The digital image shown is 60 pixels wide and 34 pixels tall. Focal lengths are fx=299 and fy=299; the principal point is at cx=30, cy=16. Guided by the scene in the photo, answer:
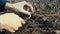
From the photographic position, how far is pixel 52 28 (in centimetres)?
435

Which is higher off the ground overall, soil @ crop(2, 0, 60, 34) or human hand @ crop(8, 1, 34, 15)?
human hand @ crop(8, 1, 34, 15)

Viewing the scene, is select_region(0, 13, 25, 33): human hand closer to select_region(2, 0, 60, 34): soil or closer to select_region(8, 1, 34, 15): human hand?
select_region(2, 0, 60, 34): soil

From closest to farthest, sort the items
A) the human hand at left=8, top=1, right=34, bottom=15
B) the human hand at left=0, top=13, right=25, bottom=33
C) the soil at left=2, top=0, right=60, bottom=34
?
1. the human hand at left=0, top=13, right=25, bottom=33
2. the soil at left=2, top=0, right=60, bottom=34
3. the human hand at left=8, top=1, right=34, bottom=15

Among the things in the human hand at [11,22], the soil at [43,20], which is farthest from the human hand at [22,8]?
the human hand at [11,22]

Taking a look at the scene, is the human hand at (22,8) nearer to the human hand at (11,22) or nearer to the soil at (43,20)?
the soil at (43,20)

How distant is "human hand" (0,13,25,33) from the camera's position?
4.00 m

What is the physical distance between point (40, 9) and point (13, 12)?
27.9 inches

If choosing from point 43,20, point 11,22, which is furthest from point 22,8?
point 11,22

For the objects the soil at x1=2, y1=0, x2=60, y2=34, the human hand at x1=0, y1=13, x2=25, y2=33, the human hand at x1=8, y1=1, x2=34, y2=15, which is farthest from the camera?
the human hand at x1=8, y1=1, x2=34, y2=15

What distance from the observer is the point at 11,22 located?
4074 millimetres

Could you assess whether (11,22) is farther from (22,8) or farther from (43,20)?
(43,20)

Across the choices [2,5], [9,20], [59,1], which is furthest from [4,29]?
[59,1]

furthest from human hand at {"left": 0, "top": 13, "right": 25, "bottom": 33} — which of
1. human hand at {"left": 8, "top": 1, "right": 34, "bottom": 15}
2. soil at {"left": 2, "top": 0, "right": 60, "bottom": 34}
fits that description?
human hand at {"left": 8, "top": 1, "right": 34, "bottom": 15}

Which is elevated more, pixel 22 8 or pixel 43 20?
pixel 22 8
